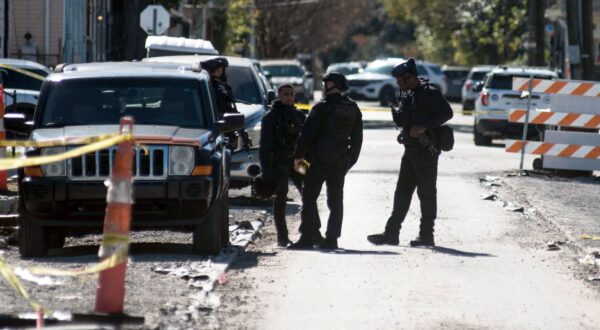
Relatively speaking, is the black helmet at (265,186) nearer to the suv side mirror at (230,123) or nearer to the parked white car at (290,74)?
the suv side mirror at (230,123)

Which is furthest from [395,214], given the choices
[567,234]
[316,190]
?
[567,234]

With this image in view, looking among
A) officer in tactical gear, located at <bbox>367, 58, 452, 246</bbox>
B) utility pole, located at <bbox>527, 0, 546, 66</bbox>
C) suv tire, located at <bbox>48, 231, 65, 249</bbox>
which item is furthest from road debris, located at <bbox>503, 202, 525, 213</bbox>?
utility pole, located at <bbox>527, 0, 546, 66</bbox>

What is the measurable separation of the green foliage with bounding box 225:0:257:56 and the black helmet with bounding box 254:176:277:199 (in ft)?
185

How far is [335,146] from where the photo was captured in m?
13.4

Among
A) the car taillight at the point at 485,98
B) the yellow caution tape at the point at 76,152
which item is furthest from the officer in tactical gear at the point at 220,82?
the car taillight at the point at 485,98

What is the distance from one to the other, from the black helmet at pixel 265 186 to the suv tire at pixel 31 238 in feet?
7.41

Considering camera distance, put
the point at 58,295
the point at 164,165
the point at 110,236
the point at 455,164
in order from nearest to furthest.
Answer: the point at 110,236 → the point at 58,295 → the point at 164,165 → the point at 455,164

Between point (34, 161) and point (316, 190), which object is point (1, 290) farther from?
point (316, 190)

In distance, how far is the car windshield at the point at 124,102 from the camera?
12820 mm

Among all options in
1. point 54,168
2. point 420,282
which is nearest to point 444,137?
point 420,282

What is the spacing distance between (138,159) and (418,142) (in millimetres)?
3117

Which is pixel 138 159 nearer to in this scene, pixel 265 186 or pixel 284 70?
pixel 265 186

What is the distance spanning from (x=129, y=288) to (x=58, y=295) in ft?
2.13

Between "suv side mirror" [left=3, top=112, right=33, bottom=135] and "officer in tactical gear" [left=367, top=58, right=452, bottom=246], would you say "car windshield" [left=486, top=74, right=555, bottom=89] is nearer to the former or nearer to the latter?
"officer in tactical gear" [left=367, top=58, right=452, bottom=246]
